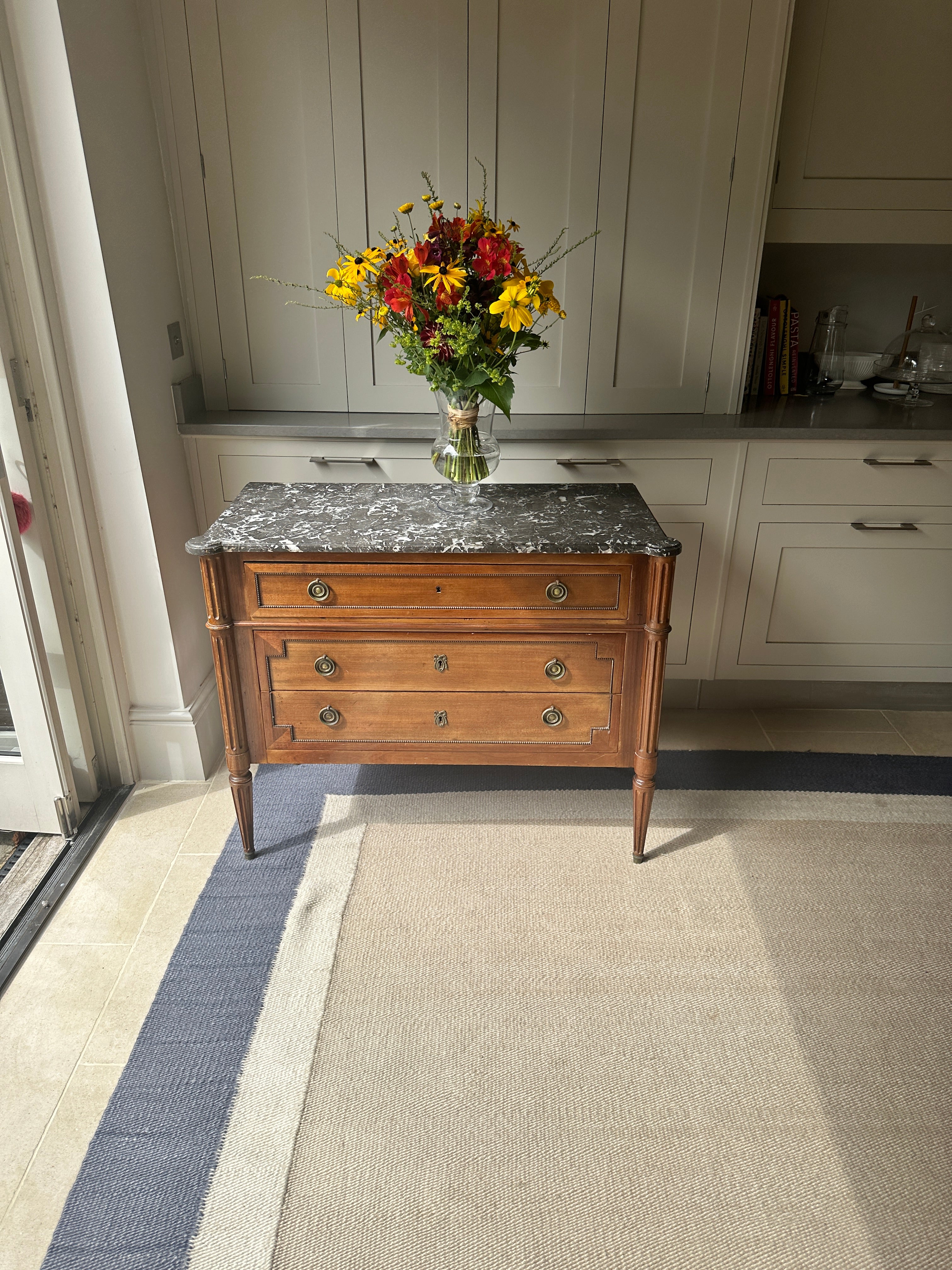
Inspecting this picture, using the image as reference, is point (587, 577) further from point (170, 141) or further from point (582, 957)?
point (170, 141)

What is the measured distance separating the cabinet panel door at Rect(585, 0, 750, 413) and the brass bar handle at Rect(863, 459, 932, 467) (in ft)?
1.68

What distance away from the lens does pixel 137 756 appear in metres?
2.44

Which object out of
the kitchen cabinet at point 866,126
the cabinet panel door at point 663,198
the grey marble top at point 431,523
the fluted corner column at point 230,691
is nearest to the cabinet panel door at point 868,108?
the kitchen cabinet at point 866,126

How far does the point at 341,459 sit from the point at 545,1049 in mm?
1614

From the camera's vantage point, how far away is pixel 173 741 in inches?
95.0

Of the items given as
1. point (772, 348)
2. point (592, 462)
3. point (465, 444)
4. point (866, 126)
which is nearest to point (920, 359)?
point (772, 348)

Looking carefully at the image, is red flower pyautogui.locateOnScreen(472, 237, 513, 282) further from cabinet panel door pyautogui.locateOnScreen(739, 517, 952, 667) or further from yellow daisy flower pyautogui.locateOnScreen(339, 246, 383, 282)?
cabinet panel door pyautogui.locateOnScreen(739, 517, 952, 667)

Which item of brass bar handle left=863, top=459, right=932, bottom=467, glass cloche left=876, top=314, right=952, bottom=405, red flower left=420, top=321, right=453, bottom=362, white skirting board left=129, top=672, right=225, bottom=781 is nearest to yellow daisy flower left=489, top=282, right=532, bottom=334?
red flower left=420, top=321, right=453, bottom=362

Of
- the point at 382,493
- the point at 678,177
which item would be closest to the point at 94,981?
the point at 382,493

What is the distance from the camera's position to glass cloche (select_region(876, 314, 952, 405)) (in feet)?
9.06

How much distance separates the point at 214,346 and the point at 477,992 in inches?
75.1

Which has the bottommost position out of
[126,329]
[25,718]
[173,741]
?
[173,741]

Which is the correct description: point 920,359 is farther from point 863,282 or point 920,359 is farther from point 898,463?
point 898,463

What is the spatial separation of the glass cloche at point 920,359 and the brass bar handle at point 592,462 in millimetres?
1037
